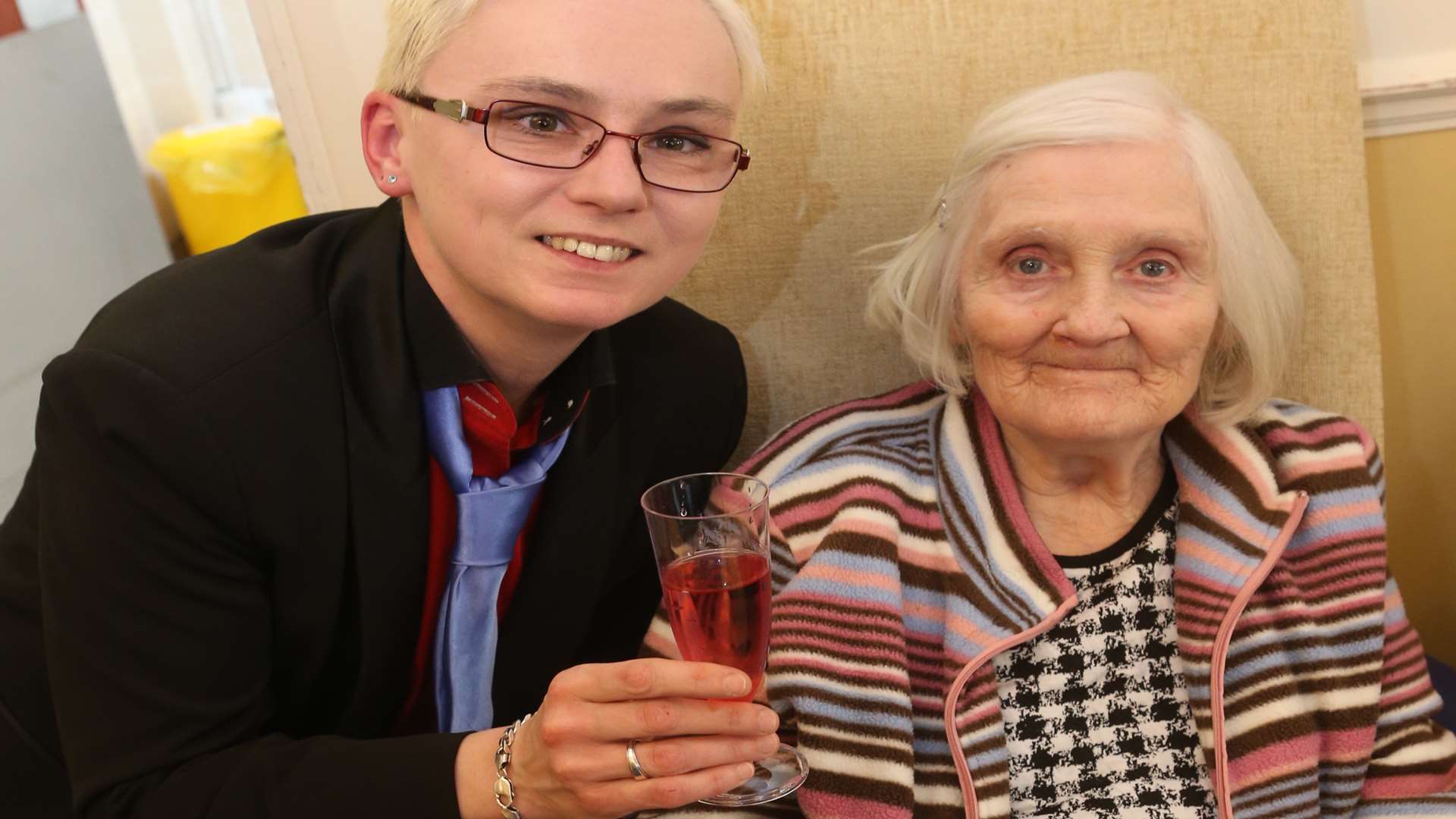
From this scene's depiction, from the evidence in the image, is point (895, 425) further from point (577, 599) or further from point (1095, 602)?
point (577, 599)

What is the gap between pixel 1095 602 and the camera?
4.66ft

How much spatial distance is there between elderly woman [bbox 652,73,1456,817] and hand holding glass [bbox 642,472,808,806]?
0.40 m

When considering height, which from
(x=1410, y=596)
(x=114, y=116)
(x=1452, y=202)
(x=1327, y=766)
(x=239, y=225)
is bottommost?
(x=1410, y=596)

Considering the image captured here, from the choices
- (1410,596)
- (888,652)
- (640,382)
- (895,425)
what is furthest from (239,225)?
(1410,596)

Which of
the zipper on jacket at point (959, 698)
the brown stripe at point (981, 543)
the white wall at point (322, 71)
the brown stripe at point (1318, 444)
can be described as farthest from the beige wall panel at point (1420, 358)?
the white wall at point (322, 71)

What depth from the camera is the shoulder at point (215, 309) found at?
1.11 meters

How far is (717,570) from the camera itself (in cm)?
92

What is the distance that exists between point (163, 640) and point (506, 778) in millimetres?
373

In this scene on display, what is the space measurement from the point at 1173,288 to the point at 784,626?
0.62 metres

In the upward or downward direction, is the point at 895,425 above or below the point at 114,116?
below

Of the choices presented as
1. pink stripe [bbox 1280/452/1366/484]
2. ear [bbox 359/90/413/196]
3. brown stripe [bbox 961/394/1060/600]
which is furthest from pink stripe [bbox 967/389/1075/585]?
ear [bbox 359/90/413/196]

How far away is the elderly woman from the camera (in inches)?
52.4

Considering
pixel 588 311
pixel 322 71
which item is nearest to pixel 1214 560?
pixel 588 311

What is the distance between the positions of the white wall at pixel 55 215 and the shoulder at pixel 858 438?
193cm
